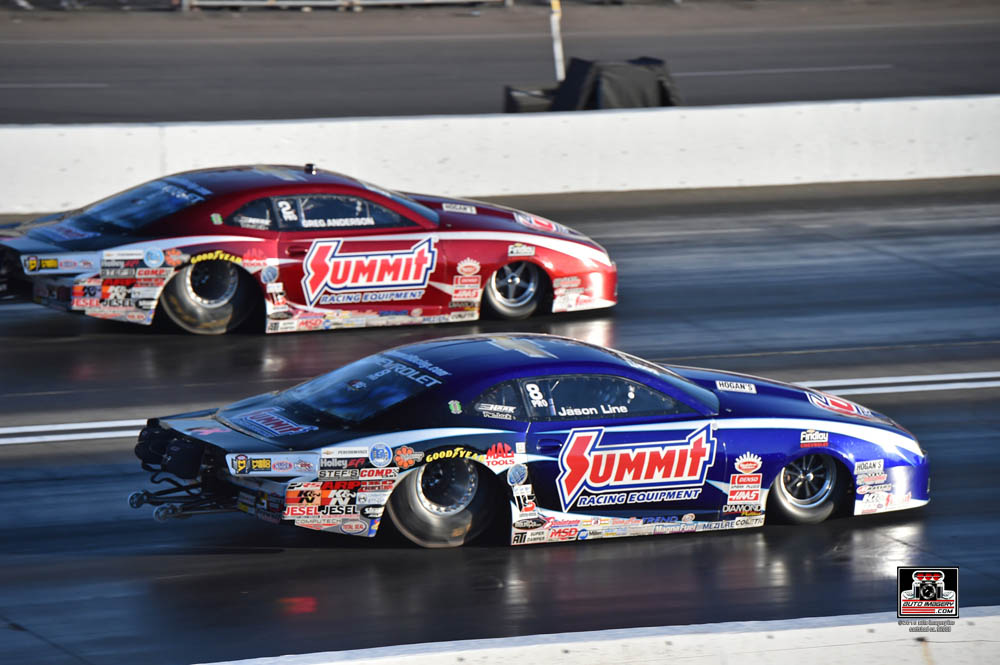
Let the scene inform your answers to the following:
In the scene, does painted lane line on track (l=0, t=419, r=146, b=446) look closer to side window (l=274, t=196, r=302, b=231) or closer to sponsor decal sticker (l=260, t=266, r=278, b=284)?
sponsor decal sticker (l=260, t=266, r=278, b=284)

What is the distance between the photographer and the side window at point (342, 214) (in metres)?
12.8

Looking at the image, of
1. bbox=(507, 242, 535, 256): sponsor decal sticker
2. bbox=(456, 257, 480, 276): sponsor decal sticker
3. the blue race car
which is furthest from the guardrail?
the blue race car

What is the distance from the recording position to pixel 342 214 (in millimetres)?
12898

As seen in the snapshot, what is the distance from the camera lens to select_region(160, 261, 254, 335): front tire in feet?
41.2

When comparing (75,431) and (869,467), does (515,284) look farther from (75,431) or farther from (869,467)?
(869,467)

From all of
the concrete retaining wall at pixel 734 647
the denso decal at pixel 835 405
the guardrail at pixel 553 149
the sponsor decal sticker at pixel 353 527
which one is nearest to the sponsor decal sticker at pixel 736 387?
the denso decal at pixel 835 405

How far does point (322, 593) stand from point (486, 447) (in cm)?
119

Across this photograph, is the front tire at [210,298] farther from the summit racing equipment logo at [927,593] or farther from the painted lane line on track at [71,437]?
the summit racing equipment logo at [927,593]

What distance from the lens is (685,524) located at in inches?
333

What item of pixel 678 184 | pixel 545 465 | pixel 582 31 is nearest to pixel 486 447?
pixel 545 465

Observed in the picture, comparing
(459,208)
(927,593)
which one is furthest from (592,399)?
(459,208)

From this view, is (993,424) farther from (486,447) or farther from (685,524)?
(486,447)

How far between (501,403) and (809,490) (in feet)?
6.71

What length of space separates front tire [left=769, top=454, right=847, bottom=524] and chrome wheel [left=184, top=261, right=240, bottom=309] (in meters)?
5.71
